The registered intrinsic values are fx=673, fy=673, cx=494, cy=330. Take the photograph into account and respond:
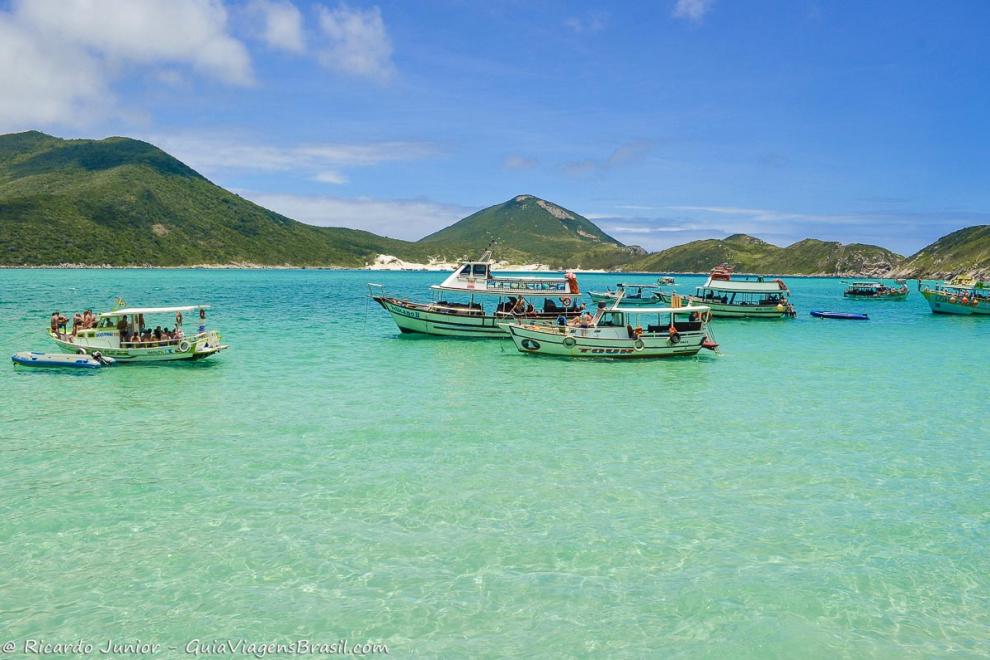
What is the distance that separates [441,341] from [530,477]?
99.3 ft

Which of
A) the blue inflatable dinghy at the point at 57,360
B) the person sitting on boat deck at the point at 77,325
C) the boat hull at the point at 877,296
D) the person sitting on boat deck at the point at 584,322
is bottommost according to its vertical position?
the blue inflatable dinghy at the point at 57,360

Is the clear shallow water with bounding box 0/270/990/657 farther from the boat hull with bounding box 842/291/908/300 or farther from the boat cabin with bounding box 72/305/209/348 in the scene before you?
the boat hull with bounding box 842/291/908/300

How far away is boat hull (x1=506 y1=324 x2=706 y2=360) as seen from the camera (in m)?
36.8

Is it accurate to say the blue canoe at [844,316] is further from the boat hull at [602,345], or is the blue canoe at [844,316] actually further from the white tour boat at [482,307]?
the boat hull at [602,345]

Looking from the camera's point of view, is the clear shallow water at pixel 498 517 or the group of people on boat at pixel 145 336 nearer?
the clear shallow water at pixel 498 517

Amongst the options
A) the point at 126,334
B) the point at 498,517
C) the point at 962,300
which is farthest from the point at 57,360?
the point at 962,300

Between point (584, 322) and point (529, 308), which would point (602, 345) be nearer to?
point (584, 322)

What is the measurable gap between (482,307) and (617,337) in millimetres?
13366

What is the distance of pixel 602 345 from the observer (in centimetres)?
3672

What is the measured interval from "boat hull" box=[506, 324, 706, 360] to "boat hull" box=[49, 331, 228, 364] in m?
17.1

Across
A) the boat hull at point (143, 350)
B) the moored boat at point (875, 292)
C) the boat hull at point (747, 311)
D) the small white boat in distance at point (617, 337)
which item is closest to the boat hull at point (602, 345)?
the small white boat in distance at point (617, 337)

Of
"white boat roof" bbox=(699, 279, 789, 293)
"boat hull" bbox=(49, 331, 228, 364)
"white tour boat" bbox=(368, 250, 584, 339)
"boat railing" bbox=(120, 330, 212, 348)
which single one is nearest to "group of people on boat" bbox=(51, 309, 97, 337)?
"boat hull" bbox=(49, 331, 228, 364)

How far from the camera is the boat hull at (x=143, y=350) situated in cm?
3272

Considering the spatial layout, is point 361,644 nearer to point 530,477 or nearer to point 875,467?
point 530,477
